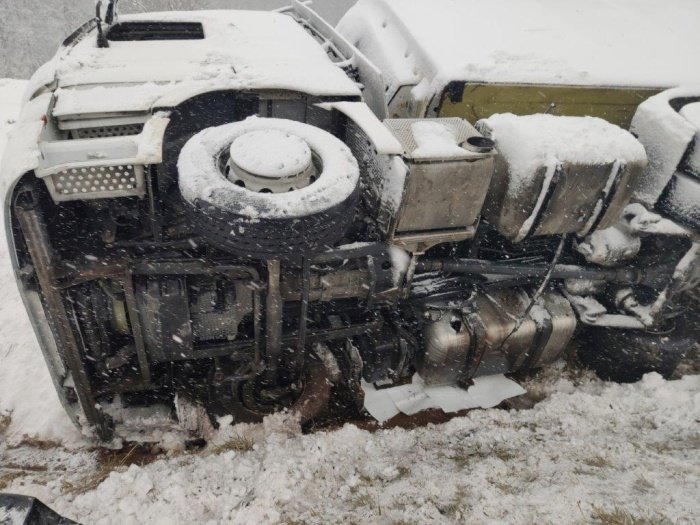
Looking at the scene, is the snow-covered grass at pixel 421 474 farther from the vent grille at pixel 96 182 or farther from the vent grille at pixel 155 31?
the vent grille at pixel 155 31

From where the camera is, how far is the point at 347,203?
2650 millimetres

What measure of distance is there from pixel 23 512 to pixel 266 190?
1.77 meters

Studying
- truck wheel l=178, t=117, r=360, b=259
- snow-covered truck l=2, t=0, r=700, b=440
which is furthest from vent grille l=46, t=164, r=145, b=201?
truck wheel l=178, t=117, r=360, b=259

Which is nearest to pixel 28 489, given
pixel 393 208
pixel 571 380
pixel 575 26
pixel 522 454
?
pixel 393 208

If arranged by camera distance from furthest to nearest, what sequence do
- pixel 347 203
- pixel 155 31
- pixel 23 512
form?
pixel 155 31
pixel 347 203
pixel 23 512

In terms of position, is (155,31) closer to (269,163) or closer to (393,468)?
(269,163)

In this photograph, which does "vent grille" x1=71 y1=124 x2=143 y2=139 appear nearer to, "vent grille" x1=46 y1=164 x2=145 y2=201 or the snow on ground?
"vent grille" x1=46 y1=164 x2=145 y2=201

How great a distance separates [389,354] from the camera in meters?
3.98

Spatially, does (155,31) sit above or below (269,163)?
above

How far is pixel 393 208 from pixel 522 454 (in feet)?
6.64

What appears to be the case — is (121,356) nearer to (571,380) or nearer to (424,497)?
(424,497)

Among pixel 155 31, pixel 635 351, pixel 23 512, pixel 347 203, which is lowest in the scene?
pixel 635 351

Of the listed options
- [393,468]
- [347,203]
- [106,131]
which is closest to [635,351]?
[393,468]

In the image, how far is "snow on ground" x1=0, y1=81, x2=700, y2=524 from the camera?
9.34ft
